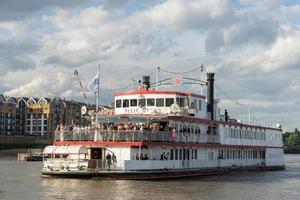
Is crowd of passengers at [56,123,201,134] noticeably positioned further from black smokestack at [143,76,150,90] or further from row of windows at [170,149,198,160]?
black smokestack at [143,76,150,90]

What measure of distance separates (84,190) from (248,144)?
29.3 m

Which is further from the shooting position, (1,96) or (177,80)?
(1,96)

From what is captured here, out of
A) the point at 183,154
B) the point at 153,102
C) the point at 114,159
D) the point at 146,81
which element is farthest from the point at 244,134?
the point at 114,159

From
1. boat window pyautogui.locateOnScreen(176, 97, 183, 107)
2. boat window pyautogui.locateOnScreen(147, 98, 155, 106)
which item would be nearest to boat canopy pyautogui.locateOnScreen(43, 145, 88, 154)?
boat window pyautogui.locateOnScreen(147, 98, 155, 106)

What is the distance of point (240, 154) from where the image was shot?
61594mm

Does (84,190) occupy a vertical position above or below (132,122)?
below

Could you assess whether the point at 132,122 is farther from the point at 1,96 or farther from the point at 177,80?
the point at 1,96

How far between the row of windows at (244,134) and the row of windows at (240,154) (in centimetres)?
155

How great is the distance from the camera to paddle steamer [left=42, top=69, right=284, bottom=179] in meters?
45.0

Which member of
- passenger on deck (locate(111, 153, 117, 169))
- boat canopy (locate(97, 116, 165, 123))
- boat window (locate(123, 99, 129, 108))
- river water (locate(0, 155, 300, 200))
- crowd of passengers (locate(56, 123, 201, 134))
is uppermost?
boat window (locate(123, 99, 129, 108))

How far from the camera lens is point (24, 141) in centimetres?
17500

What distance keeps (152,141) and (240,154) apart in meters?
18.6

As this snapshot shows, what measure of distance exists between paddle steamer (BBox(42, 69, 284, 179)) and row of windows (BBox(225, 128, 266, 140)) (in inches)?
4.2

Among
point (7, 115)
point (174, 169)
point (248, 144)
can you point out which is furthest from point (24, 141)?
point (174, 169)
